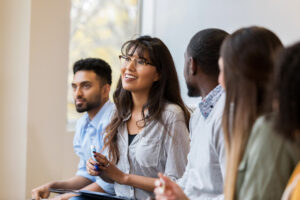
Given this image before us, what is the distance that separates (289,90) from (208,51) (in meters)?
0.90

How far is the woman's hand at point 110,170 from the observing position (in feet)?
6.85

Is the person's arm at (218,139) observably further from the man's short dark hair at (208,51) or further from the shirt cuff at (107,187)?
the shirt cuff at (107,187)

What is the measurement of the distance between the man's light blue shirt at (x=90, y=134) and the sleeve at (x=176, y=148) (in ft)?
1.47

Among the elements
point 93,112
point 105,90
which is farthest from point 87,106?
point 105,90

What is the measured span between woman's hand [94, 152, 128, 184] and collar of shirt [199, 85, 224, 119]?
0.58 m

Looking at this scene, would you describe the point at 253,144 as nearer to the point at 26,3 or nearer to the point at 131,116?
the point at 131,116

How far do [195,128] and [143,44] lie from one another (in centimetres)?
72

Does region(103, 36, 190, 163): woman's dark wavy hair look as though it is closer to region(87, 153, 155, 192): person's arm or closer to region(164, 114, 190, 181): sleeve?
region(164, 114, 190, 181): sleeve

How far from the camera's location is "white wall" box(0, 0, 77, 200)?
3.55 meters

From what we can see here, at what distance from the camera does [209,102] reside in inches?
68.4

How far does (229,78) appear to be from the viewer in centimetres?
127

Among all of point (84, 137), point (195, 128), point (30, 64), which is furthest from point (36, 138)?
point (195, 128)

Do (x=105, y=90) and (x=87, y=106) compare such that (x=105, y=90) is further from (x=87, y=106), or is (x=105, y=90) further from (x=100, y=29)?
(x=100, y=29)

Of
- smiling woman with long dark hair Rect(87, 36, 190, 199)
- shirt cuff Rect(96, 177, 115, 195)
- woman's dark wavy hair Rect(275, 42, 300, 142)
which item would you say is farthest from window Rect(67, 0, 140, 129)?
woman's dark wavy hair Rect(275, 42, 300, 142)
